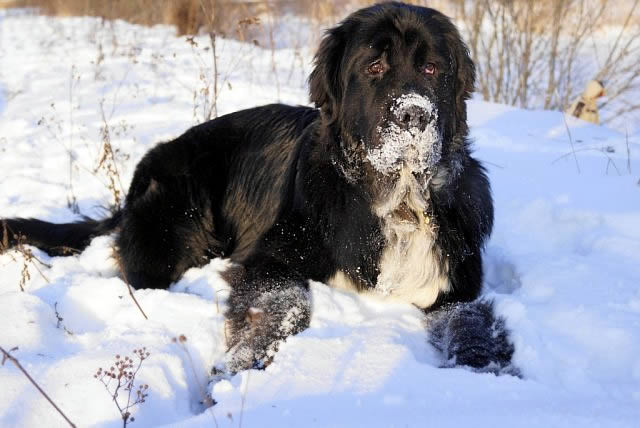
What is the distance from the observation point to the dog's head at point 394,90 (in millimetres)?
3184

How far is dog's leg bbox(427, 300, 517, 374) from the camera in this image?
Answer: 2.99 meters

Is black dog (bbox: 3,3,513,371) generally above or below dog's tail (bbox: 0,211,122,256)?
above

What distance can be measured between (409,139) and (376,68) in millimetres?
481

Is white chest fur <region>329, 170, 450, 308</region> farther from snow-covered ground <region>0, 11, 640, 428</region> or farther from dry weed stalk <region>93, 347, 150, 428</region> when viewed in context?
dry weed stalk <region>93, 347, 150, 428</region>

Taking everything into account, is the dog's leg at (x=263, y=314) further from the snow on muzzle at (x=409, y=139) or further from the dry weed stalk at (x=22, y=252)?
the dry weed stalk at (x=22, y=252)

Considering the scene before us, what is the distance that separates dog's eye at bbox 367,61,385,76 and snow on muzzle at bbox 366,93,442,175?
284 millimetres

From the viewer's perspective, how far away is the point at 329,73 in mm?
3643

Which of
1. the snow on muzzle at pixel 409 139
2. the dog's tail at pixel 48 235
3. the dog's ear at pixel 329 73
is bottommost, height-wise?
the dog's tail at pixel 48 235

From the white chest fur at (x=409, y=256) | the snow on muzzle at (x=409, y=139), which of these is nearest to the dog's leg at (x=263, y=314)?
the white chest fur at (x=409, y=256)

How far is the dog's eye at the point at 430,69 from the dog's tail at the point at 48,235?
8.08 feet

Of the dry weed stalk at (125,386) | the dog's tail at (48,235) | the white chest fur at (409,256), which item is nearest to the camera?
the dry weed stalk at (125,386)

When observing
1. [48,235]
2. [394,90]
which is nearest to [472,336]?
[394,90]

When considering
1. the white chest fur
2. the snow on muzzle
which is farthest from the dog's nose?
the white chest fur

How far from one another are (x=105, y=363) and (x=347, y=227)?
4.72ft
